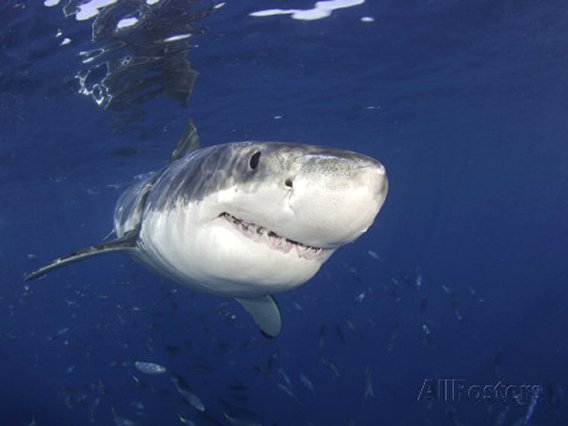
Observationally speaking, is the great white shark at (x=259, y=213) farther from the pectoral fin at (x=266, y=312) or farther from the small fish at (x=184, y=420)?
the small fish at (x=184, y=420)

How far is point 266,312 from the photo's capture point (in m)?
5.36

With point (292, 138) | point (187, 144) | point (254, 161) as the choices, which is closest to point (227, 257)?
point (254, 161)

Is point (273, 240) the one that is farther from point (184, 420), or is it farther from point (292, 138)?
point (292, 138)

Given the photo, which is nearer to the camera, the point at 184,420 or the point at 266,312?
the point at 266,312

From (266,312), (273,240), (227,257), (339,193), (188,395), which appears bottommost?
(188,395)

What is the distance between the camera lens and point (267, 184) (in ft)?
7.73

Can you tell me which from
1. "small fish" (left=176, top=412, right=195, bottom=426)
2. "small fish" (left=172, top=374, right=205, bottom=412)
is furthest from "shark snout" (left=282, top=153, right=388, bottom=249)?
"small fish" (left=176, top=412, right=195, bottom=426)

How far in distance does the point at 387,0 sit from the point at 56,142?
13.6m

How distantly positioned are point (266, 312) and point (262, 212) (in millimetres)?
3172

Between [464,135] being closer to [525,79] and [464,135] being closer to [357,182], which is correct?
[525,79]

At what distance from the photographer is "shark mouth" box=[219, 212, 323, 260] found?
2678 millimetres

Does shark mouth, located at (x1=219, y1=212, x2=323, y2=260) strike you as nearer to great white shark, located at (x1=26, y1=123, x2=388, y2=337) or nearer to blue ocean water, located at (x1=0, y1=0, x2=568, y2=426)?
great white shark, located at (x1=26, y1=123, x2=388, y2=337)

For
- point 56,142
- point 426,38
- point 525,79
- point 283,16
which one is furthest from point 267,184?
point 525,79

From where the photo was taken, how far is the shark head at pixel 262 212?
2127mm
